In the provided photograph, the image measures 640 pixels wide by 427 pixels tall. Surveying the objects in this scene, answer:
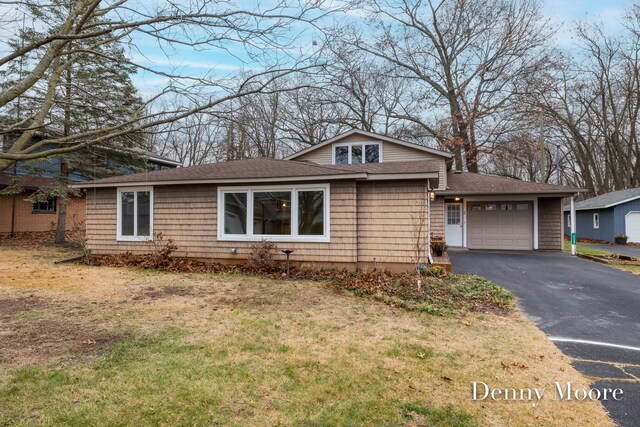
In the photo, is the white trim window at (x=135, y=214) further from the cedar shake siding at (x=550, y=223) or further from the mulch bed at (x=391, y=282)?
the cedar shake siding at (x=550, y=223)

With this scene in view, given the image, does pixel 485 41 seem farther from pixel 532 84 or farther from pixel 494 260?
pixel 494 260

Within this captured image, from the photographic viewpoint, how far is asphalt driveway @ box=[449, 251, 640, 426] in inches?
137

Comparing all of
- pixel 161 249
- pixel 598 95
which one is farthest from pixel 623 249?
pixel 161 249

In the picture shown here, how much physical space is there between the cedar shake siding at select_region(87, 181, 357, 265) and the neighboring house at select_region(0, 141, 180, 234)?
539 centimetres

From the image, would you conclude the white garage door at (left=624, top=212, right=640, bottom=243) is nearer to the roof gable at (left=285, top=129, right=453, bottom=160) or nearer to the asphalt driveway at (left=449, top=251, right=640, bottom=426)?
the asphalt driveway at (left=449, top=251, right=640, bottom=426)

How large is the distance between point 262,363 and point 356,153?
41.7 feet

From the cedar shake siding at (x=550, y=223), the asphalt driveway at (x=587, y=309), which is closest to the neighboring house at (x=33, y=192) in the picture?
the asphalt driveway at (x=587, y=309)

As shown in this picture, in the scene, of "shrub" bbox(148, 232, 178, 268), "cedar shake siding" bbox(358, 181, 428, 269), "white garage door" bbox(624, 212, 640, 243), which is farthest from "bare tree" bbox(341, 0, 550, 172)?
"shrub" bbox(148, 232, 178, 268)

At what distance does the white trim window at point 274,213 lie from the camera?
8.73m

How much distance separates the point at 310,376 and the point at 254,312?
90.3 inches

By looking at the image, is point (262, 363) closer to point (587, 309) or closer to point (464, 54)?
point (587, 309)

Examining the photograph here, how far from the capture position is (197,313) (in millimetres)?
5305

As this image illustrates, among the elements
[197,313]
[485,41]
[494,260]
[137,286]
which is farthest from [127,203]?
[485,41]

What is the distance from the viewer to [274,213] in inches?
357
